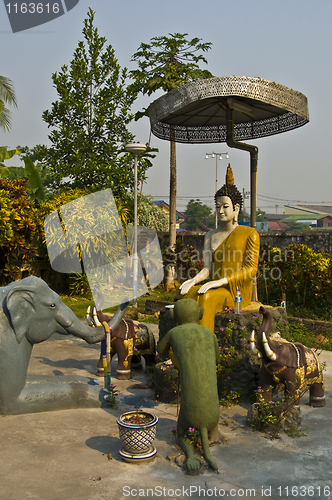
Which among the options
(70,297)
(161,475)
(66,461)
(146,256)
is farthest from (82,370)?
(146,256)

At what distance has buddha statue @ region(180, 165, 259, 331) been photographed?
19.6 feet

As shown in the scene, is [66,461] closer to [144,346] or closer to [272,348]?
[272,348]

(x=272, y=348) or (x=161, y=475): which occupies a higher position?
(x=272, y=348)

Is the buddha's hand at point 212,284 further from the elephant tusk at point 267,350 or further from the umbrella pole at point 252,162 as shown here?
the umbrella pole at point 252,162

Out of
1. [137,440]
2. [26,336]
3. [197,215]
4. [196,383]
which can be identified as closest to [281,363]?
[196,383]

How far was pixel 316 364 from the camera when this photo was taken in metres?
5.31

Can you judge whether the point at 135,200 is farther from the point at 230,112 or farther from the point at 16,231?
the point at 230,112

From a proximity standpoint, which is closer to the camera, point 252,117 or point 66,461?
point 66,461

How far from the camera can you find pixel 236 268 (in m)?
6.27

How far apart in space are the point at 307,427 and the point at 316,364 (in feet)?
2.41

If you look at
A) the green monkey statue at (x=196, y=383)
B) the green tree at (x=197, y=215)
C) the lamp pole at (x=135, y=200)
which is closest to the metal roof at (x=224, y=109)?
the lamp pole at (x=135, y=200)

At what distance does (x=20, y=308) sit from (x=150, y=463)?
84.5 inches

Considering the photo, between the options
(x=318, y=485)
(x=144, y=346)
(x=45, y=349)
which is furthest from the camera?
(x=45, y=349)

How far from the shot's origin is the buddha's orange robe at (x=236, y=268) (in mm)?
6113
